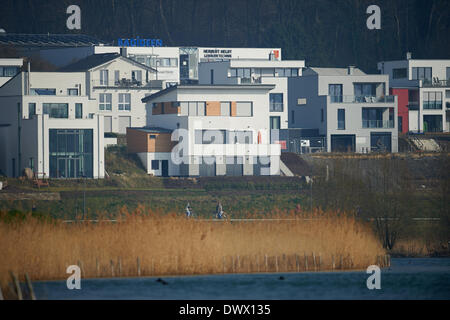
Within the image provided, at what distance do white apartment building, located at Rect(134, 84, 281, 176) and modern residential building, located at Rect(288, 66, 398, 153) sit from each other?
1144 cm

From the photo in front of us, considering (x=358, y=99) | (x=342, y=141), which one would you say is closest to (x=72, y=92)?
(x=342, y=141)

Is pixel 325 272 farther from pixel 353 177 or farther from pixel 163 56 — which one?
pixel 163 56

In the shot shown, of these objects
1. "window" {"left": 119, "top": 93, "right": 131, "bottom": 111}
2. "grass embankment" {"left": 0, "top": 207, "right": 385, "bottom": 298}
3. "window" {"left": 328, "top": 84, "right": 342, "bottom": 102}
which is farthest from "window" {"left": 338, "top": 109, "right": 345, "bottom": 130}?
"grass embankment" {"left": 0, "top": 207, "right": 385, "bottom": 298}

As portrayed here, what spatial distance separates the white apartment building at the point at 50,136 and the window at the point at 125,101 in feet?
57.4

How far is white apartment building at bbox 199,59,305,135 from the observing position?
333 feet

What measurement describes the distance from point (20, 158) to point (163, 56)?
158ft

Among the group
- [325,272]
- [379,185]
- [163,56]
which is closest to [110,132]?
[163,56]

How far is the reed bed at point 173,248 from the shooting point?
43.5 metres

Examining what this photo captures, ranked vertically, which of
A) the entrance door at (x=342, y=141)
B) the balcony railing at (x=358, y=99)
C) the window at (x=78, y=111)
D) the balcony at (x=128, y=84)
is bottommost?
the entrance door at (x=342, y=141)

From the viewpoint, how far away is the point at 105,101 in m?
98.6

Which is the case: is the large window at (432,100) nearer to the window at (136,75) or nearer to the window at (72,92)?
the window at (136,75)

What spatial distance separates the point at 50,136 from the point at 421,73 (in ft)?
161

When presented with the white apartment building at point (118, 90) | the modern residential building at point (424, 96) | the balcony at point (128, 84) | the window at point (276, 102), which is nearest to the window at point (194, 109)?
the white apartment building at point (118, 90)

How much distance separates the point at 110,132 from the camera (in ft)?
311
